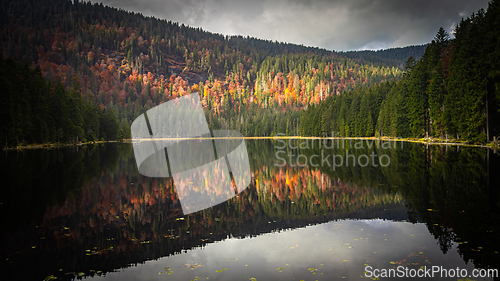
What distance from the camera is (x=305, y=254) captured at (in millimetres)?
8539

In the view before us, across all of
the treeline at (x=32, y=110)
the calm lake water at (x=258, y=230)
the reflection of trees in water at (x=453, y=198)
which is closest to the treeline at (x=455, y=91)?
the reflection of trees in water at (x=453, y=198)

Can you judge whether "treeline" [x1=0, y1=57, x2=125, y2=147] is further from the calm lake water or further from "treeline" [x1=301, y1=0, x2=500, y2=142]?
"treeline" [x1=301, y1=0, x2=500, y2=142]

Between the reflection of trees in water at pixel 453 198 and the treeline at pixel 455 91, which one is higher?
the treeline at pixel 455 91

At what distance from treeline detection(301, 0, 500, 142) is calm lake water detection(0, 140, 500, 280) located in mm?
22959

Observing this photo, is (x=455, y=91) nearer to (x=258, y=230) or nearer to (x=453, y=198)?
(x=453, y=198)

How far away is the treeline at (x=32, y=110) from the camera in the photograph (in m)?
47.7

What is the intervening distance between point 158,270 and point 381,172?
17.8 meters

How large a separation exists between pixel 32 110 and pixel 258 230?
61375 millimetres

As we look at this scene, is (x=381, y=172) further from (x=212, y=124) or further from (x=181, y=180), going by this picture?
(x=212, y=124)

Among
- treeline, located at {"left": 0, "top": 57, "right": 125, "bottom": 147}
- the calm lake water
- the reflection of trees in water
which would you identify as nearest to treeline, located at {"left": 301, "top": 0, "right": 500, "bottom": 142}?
the reflection of trees in water

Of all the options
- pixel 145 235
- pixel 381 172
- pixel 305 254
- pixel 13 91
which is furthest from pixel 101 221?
pixel 13 91

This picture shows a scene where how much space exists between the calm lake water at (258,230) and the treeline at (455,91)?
23.0m

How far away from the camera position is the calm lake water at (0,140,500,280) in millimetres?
7598

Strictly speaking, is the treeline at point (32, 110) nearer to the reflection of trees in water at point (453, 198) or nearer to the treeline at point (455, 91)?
the reflection of trees in water at point (453, 198)
